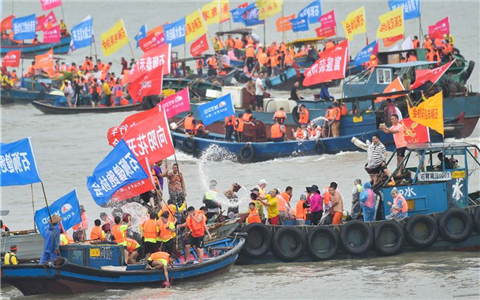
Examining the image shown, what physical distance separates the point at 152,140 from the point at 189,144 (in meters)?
12.5

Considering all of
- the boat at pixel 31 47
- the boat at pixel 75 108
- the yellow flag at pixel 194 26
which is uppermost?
the boat at pixel 31 47

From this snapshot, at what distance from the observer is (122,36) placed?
43.8 metres

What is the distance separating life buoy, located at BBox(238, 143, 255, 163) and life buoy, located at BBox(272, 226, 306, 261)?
1087 centimetres

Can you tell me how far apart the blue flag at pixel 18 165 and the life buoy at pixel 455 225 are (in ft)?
25.0

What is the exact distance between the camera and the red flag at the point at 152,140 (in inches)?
781

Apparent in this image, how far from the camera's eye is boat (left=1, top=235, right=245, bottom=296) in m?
17.9

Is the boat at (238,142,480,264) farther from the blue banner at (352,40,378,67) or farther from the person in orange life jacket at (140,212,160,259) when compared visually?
the blue banner at (352,40,378,67)

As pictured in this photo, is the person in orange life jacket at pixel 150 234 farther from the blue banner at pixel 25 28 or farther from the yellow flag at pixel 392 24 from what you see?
the blue banner at pixel 25 28

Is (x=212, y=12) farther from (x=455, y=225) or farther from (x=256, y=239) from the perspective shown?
Result: (x=455, y=225)

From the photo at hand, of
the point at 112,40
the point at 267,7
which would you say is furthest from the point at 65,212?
the point at 267,7

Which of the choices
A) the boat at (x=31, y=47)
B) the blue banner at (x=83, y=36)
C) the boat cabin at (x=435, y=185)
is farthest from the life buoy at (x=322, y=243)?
the boat at (x=31, y=47)

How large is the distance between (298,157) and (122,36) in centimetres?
1522

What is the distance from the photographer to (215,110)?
2983cm

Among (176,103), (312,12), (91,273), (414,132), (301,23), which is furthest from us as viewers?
(312,12)
